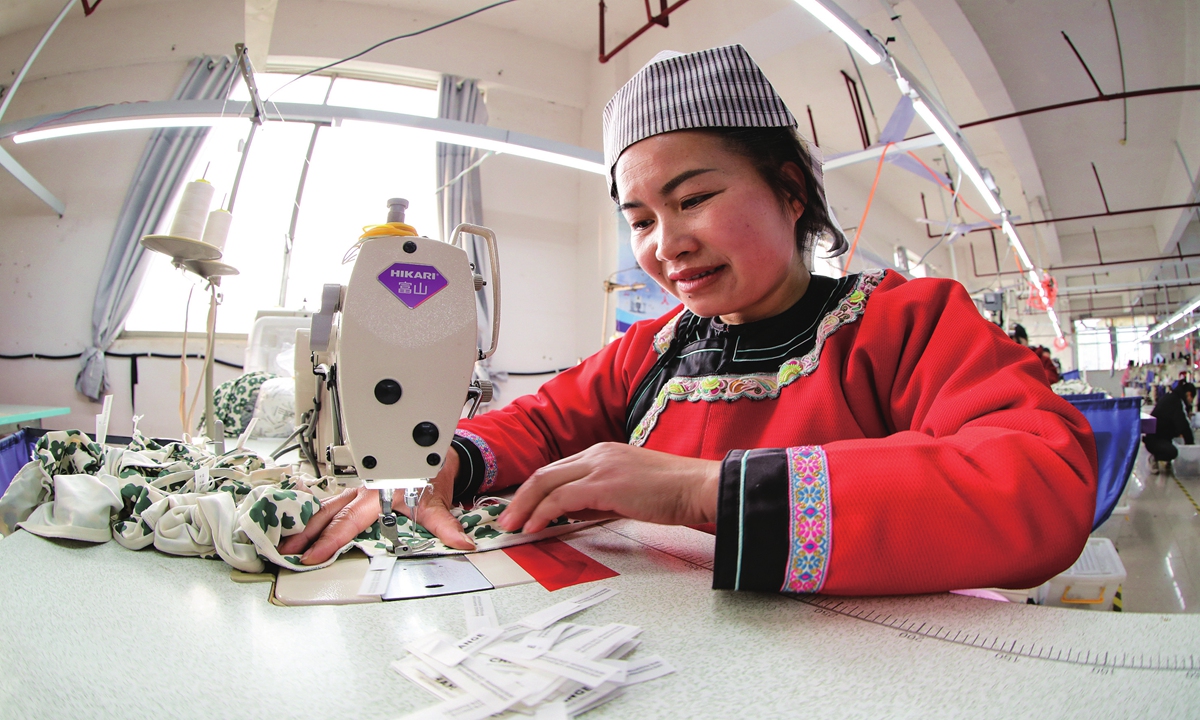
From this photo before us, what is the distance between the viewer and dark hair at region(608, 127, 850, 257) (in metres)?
0.86

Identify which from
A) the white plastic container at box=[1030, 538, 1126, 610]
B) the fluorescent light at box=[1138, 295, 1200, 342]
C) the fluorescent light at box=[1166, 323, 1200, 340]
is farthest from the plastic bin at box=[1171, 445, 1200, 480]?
the white plastic container at box=[1030, 538, 1126, 610]

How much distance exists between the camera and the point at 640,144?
875 millimetres

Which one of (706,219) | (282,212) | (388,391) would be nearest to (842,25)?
(706,219)

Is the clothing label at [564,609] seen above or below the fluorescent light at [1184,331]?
below

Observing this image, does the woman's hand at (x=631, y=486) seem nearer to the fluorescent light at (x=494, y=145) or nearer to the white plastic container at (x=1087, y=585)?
the white plastic container at (x=1087, y=585)

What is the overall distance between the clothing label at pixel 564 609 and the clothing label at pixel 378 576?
0.18 m

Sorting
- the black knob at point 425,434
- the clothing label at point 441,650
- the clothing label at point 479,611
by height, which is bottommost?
the clothing label at point 479,611

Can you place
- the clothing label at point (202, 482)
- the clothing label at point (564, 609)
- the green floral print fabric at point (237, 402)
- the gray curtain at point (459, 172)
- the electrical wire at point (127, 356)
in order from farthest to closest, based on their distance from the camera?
1. the gray curtain at point (459, 172)
2. the electrical wire at point (127, 356)
3. the green floral print fabric at point (237, 402)
4. the clothing label at point (202, 482)
5. the clothing label at point (564, 609)

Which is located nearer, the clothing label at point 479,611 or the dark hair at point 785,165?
the clothing label at point 479,611

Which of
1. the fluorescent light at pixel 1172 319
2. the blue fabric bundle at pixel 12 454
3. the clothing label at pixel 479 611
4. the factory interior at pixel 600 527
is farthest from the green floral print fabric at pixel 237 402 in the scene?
the fluorescent light at pixel 1172 319

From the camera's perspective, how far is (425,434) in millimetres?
706

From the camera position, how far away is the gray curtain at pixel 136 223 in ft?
12.8

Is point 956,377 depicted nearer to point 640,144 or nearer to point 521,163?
point 640,144

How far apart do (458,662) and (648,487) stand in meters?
0.27
